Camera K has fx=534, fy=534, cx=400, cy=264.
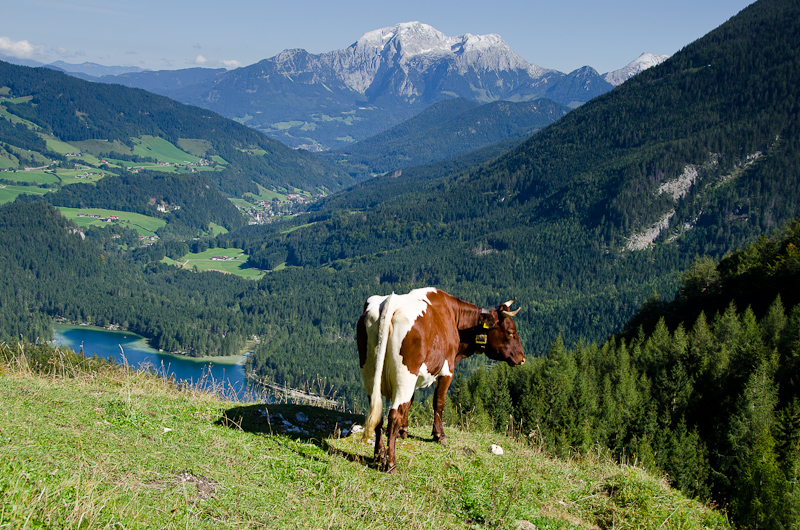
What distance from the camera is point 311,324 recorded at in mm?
197125

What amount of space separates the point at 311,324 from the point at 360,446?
189 metres

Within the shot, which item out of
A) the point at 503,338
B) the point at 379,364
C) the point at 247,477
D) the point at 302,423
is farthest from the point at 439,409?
the point at 247,477

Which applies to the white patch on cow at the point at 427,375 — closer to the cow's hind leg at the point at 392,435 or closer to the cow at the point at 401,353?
the cow at the point at 401,353

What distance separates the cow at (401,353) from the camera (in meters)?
10.5

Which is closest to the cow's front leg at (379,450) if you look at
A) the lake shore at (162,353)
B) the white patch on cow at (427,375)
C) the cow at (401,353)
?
the cow at (401,353)

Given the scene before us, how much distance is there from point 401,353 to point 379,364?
1.73ft

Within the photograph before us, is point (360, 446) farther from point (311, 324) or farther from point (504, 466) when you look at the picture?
point (311, 324)

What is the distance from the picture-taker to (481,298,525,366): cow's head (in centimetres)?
1411

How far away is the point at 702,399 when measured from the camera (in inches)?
1666

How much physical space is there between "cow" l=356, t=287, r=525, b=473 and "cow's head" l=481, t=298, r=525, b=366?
1676 mm

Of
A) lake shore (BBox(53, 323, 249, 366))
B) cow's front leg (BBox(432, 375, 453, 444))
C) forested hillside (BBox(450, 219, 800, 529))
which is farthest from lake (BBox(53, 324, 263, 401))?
cow's front leg (BBox(432, 375, 453, 444))

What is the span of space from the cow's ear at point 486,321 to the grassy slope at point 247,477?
282cm

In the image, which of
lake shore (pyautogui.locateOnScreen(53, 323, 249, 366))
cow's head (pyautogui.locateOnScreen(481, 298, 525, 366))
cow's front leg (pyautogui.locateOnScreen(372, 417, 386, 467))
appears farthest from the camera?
lake shore (pyautogui.locateOnScreen(53, 323, 249, 366))

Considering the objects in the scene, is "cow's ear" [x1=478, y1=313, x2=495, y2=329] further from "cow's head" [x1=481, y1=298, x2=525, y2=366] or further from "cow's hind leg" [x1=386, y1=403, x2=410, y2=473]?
"cow's hind leg" [x1=386, y1=403, x2=410, y2=473]
